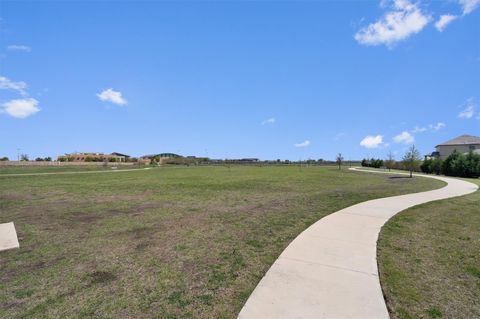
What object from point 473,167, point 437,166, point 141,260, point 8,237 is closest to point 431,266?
point 141,260

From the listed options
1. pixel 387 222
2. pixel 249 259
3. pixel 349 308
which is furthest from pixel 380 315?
pixel 387 222

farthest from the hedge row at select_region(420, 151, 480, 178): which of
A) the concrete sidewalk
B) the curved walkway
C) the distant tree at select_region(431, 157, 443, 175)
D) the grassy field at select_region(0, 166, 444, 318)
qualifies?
the concrete sidewalk

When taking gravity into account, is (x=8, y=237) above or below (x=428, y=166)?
below

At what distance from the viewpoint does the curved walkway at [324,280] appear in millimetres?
3074

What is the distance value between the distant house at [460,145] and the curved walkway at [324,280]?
6290 centimetres

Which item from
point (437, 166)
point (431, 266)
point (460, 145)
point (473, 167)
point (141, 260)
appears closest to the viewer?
point (431, 266)

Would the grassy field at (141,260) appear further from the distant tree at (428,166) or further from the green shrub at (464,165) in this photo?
the distant tree at (428,166)

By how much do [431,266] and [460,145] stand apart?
68.3 m

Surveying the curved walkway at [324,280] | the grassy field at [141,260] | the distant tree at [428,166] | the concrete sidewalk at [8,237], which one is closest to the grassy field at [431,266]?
the curved walkway at [324,280]

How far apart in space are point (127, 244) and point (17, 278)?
1.81m

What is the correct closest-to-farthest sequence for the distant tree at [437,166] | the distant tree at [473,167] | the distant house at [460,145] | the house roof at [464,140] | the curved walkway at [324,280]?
1. the curved walkway at [324,280]
2. the distant tree at [473,167]
3. the distant tree at [437,166]
4. the distant house at [460,145]
5. the house roof at [464,140]

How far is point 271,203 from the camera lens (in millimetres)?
10547

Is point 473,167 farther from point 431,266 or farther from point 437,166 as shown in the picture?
point 431,266

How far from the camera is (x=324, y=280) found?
12.4 feet
